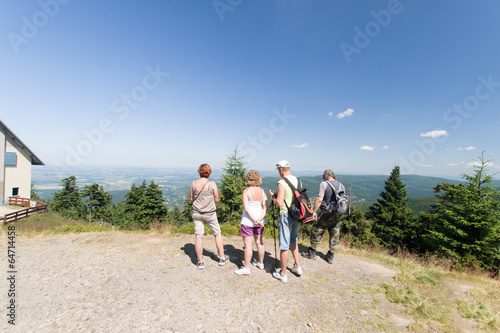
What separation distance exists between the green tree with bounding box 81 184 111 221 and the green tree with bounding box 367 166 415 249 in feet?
188

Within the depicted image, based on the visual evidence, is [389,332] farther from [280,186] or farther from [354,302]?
[280,186]

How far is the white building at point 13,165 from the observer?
61.1 ft

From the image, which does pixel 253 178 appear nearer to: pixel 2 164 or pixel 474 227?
pixel 474 227

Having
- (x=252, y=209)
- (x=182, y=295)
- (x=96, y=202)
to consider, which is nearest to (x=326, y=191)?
(x=252, y=209)

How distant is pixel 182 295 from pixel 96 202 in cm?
5320

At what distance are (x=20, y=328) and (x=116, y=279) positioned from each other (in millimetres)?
1445

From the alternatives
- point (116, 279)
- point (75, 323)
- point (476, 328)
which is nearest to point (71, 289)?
point (116, 279)

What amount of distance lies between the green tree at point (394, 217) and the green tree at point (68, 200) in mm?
61661

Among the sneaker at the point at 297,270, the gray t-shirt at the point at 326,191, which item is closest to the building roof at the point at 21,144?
the sneaker at the point at 297,270

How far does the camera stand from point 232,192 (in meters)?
18.2

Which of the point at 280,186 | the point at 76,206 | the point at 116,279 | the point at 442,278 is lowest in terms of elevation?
the point at 76,206

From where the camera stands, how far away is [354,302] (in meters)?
3.64

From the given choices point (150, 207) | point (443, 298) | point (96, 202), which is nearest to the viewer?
point (443, 298)

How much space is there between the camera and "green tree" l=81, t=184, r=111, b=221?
42.7 metres
